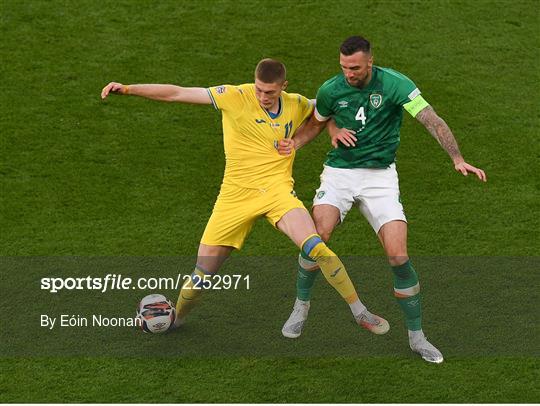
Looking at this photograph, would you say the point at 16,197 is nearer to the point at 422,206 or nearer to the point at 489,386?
the point at 422,206

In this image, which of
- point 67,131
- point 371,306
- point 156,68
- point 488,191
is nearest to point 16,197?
point 67,131

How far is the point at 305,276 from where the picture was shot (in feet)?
37.4

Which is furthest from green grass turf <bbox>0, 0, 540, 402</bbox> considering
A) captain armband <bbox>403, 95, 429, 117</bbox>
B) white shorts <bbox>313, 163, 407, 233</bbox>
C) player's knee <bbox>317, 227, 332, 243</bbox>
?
captain armband <bbox>403, 95, 429, 117</bbox>

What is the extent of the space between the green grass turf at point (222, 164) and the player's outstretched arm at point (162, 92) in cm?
216

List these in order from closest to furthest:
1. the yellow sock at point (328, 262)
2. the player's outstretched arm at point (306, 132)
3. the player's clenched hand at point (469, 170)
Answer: the player's clenched hand at point (469, 170) < the yellow sock at point (328, 262) < the player's outstretched arm at point (306, 132)

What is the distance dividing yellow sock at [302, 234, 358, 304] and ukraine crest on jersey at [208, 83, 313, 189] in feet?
2.27

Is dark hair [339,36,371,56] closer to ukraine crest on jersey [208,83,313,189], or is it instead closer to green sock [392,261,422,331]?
ukraine crest on jersey [208,83,313,189]

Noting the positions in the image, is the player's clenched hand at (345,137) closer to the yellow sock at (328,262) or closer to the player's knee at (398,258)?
the yellow sock at (328,262)

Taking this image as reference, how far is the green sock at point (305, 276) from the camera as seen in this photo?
37.1ft

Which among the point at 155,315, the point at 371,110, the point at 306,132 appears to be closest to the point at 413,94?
the point at 371,110

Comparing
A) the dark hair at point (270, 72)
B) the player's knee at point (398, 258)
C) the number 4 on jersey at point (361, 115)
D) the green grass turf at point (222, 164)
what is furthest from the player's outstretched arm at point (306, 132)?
the green grass turf at point (222, 164)

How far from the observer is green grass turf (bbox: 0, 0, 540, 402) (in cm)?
1076

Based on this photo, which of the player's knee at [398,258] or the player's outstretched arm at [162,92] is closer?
the player's outstretched arm at [162,92]

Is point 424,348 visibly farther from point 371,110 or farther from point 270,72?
point 270,72
